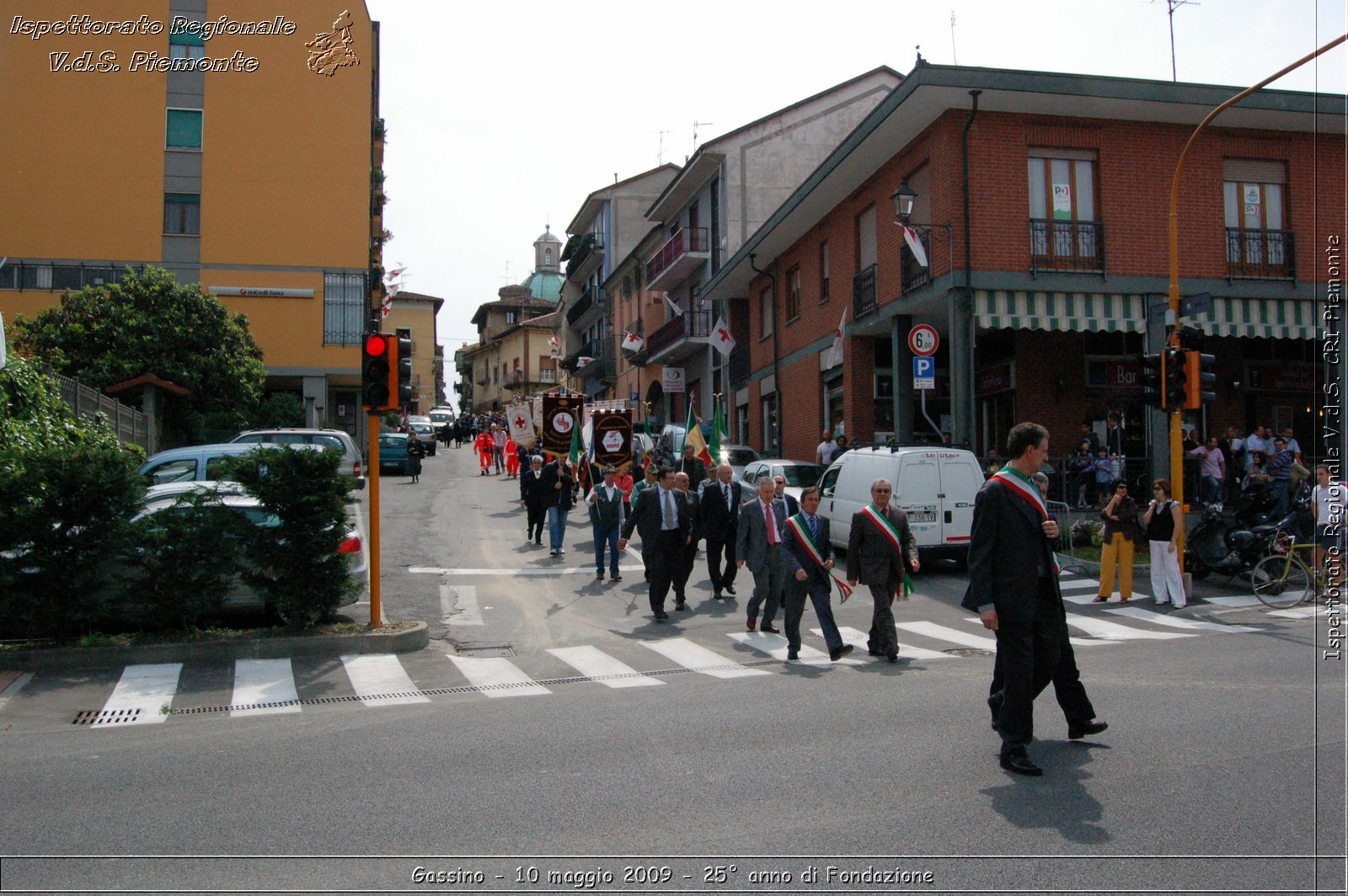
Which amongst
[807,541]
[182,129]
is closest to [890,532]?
[807,541]

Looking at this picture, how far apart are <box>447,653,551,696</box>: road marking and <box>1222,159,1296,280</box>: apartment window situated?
17395 millimetres

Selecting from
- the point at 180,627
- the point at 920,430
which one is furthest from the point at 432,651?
the point at 920,430

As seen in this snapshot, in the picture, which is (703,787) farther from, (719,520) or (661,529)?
(719,520)

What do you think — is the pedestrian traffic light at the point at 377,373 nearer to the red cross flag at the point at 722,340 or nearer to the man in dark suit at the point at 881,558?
the man in dark suit at the point at 881,558

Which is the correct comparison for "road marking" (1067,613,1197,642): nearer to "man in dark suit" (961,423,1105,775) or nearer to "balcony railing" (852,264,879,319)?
"man in dark suit" (961,423,1105,775)

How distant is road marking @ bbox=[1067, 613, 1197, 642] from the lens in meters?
11.1

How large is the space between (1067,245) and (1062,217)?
56 centimetres

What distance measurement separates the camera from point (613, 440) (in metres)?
19.5

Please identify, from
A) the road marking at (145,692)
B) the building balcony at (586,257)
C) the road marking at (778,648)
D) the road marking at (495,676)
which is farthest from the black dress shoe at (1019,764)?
the building balcony at (586,257)

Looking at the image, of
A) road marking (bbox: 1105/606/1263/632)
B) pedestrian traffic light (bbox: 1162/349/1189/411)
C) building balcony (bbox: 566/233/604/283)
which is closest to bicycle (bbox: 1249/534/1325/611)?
road marking (bbox: 1105/606/1263/632)

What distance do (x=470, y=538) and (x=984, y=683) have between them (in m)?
12.8

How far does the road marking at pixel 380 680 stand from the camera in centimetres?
829

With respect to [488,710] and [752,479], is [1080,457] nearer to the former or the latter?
[752,479]

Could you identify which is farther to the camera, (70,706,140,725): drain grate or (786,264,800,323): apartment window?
(786,264,800,323): apartment window
